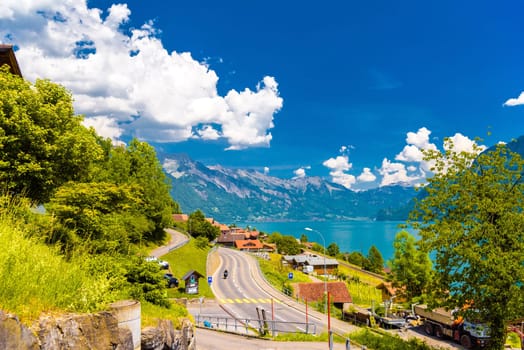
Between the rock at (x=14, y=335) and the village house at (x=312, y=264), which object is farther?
the village house at (x=312, y=264)

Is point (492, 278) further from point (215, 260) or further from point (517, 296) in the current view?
point (215, 260)

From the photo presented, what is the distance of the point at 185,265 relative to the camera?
2378 inches

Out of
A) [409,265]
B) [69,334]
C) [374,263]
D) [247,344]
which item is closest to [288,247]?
[374,263]

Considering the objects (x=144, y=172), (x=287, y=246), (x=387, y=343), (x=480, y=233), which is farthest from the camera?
(x=287, y=246)

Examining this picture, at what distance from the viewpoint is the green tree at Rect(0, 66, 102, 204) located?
59.9 feet

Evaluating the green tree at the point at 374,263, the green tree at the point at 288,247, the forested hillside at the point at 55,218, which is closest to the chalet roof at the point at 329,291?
the forested hillside at the point at 55,218

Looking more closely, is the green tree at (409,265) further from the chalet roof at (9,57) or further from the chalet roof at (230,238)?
the chalet roof at (230,238)

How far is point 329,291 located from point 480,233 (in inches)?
1402

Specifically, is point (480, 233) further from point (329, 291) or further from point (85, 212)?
point (329, 291)

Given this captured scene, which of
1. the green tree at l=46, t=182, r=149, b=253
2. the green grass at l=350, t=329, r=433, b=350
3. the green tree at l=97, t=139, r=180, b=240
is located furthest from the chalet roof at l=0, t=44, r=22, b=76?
the green grass at l=350, t=329, r=433, b=350

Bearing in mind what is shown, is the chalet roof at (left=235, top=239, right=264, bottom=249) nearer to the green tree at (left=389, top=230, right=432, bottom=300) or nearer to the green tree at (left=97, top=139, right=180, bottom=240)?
the green tree at (left=97, top=139, right=180, bottom=240)

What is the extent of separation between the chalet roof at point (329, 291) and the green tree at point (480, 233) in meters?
32.0

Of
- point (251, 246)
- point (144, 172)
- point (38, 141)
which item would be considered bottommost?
point (251, 246)

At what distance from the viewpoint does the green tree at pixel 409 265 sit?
177 ft
